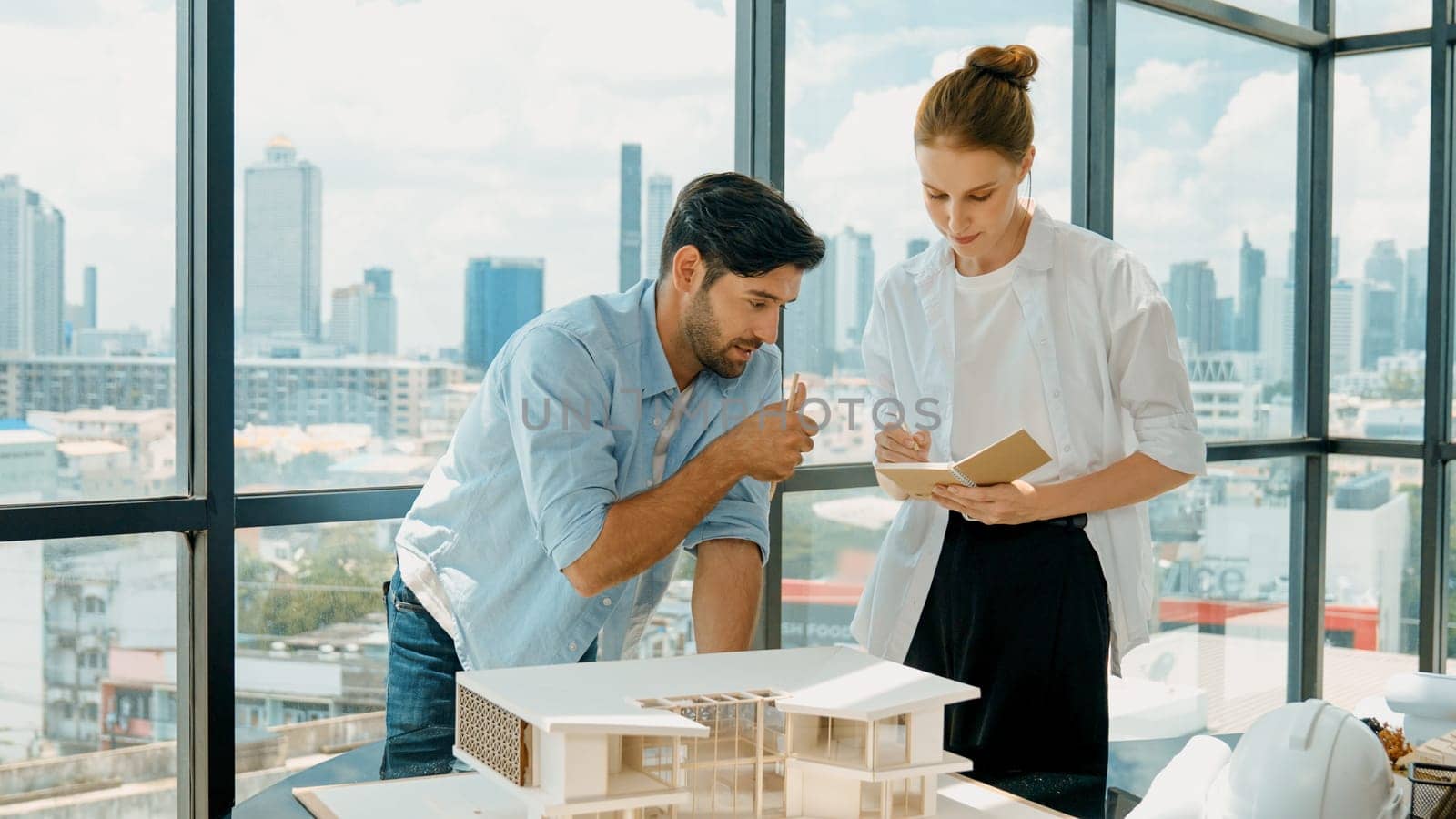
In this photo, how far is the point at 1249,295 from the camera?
14.0 feet

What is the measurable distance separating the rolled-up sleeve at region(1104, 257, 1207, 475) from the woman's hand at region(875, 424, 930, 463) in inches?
12.6

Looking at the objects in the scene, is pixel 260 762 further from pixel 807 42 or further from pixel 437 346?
pixel 807 42

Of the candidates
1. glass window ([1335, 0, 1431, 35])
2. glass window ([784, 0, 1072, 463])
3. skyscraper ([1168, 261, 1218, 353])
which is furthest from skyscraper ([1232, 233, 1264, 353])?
glass window ([784, 0, 1072, 463])

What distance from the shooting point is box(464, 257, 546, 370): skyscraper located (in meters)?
2.67

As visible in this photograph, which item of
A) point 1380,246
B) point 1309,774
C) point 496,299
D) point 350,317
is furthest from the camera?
point 1380,246

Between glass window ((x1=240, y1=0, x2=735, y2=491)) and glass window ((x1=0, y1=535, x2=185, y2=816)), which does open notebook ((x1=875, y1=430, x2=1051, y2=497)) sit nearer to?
glass window ((x1=240, y1=0, x2=735, y2=491))

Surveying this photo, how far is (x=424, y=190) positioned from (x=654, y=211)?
0.55 m

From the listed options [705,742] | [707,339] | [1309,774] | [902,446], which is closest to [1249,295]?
[902,446]

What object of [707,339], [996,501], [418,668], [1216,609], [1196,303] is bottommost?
[1216,609]

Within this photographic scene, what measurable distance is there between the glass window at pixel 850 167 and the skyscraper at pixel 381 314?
967mm

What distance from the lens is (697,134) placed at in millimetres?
2971

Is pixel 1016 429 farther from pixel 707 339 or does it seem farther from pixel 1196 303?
pixel 1196 303

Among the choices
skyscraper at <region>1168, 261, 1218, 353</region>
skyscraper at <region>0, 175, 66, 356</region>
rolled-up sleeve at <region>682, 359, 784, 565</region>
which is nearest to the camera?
rolled-up sleeve at <region>682, 359, 784, 565</region>

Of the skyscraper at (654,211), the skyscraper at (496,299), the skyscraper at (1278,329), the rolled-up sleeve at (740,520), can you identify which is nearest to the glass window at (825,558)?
the skyscraper at (654,211)
